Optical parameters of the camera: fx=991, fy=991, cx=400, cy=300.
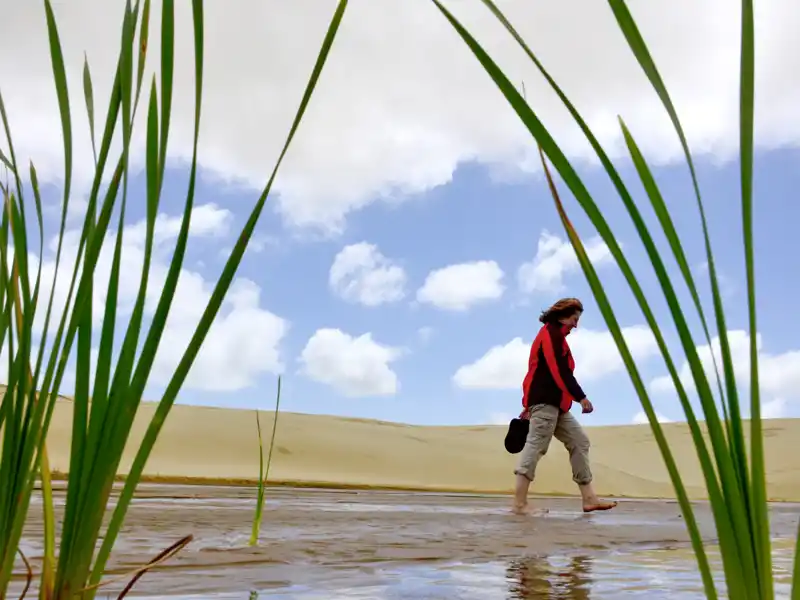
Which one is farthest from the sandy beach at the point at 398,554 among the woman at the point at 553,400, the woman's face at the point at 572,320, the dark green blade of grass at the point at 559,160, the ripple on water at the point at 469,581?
the woman's face at the point at 572,320

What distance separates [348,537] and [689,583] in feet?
5.79

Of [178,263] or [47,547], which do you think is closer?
[178,263]

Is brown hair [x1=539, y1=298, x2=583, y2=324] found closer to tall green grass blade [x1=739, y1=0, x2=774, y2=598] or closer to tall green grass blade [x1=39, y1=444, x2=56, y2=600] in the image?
tall green grass blade [x1=39, y1=444, x2=56, y2=600]

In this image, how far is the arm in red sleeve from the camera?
7.01 meters

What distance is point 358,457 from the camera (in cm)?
2148

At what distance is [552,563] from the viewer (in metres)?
3.69

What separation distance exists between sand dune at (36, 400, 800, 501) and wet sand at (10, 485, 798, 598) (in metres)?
10.3

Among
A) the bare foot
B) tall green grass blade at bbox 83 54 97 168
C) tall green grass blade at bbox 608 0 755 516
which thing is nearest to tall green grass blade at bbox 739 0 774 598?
tall green grass blade at bbox 608 0 755 516

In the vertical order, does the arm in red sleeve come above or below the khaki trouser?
above

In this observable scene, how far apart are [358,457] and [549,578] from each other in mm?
18537

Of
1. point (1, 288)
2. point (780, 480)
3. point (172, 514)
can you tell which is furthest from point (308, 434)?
point (1, 288)

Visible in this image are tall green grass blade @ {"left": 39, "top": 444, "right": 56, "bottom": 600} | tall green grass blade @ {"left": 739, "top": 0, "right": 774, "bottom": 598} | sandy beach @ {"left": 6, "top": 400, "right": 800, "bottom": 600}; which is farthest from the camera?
sandy beach @ {"left": 6, "top": 400, "right": 800, "bottom": 600}

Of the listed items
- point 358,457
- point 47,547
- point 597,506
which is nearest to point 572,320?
point 597,506

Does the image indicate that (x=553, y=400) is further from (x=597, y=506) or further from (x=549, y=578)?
(x=549, y=578)
